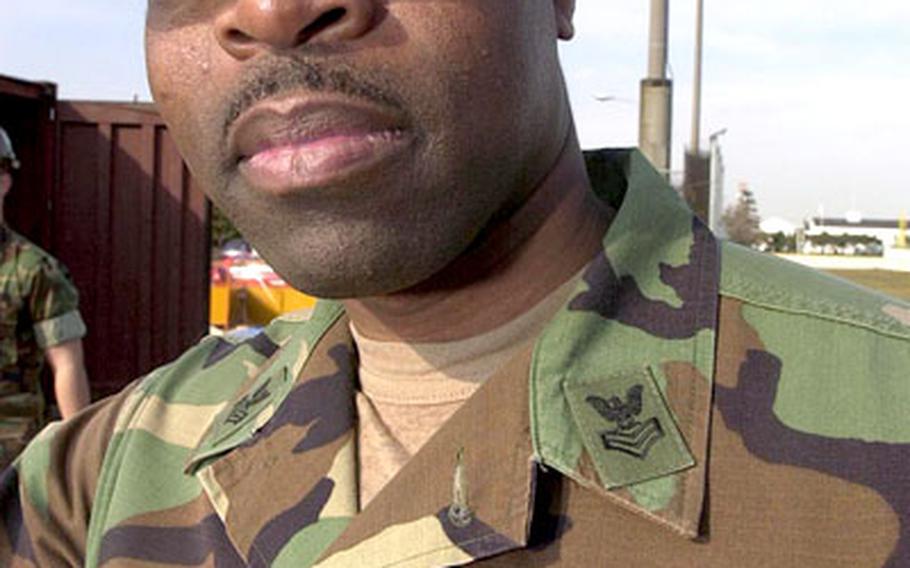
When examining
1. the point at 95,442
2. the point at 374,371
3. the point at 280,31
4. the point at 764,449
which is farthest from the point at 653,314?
the point at 95,442

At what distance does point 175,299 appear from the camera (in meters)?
8.43

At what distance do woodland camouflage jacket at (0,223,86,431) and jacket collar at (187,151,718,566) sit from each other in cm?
323

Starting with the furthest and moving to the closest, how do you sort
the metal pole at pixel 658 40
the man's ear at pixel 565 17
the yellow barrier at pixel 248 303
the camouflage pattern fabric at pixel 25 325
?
the yellow barrier at pixel 248 303 → the metal pole at pixel 658 40 → the camouflage pattern fabric at pixel 25 325 → the man's ear at pixel 565 17

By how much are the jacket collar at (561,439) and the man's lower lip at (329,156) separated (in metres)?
0.25

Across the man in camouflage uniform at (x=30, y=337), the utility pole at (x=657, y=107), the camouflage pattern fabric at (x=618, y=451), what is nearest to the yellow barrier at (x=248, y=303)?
the utility pole at (x=657, y=107)

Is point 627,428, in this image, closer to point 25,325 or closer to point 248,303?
point 25,325

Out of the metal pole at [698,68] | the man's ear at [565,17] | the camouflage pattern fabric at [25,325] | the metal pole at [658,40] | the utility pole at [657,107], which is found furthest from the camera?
the metal pole at [698,68]

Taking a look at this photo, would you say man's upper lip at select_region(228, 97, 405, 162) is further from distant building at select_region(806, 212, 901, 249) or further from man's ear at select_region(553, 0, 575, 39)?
distant building at select_region(806, 212, 901, 249)

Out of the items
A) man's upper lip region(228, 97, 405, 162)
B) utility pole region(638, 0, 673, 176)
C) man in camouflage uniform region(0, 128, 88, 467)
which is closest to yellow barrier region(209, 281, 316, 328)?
utility pole region(638, 0, 673, 176)

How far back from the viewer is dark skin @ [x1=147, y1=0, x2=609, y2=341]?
1.18 m

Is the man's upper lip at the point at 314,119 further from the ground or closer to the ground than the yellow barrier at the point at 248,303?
further from the ground

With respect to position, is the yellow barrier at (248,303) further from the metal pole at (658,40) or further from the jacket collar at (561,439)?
the jacket collar at (561,439)

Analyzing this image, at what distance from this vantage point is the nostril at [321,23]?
1.18 metres

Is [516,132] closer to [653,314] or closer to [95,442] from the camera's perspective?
[653,314]
